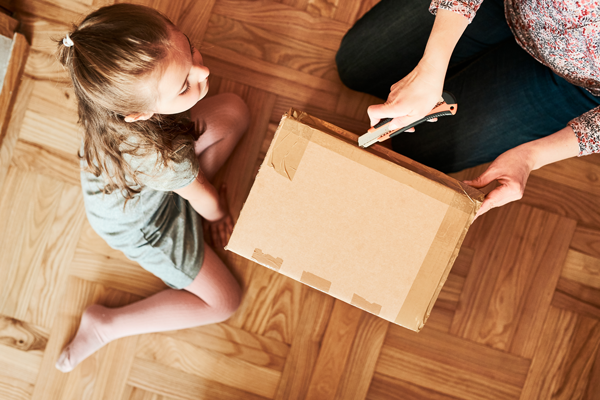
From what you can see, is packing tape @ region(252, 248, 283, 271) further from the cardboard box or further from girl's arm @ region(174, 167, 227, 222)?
girl's arm @ region(174, 167, 227, 222)

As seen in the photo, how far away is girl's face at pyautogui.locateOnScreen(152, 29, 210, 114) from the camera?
559mm

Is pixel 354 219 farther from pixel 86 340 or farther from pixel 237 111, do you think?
pixel 86 340

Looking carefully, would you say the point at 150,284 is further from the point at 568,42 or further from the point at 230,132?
the point at 568,42

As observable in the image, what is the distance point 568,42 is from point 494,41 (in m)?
0.17

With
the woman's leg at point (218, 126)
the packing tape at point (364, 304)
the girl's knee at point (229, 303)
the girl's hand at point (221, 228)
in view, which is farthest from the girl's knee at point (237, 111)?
the packing tape at point (364, 304)

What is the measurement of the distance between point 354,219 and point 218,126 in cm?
46

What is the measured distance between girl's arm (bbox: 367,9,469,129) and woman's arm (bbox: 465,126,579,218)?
183 mm

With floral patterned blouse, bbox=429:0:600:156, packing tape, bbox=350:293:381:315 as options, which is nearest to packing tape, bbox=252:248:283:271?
packing tape, bbox=350:293:381:315

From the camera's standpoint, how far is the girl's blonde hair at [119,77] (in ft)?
1.69

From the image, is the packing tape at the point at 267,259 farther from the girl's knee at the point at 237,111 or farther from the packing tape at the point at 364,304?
the girl's knee at the point at 237,111

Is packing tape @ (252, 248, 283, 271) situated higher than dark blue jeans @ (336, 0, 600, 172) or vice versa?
dark blue jeans @ (336, 0, 600, 172)

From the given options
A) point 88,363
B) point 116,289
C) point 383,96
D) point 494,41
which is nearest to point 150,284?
point 116,289

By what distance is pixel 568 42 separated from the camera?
60 cm

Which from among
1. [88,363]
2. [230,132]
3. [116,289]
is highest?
[230,132]
